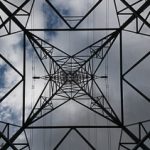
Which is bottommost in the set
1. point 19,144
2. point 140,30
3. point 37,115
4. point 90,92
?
point 19,144

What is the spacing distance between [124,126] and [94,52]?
19.2 feet

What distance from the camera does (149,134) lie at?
1449 cm

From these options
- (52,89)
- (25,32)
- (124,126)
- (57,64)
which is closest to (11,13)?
(25,32)

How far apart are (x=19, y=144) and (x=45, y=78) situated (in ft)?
26.6

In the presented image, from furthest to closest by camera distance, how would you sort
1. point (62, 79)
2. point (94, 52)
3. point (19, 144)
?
point (62, 79)
point (94, 52)
point (19, 144)

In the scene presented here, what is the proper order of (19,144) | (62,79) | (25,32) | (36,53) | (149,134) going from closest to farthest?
1. (149,134)
2. (19,144)
3. (25,32)
4. (36,53)
5. (62,79)

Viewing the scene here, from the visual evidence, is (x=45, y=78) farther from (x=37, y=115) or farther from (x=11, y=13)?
(x=11, y=13)

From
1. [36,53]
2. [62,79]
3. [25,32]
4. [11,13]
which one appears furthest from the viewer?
[62,79]

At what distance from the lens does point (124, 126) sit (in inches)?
736

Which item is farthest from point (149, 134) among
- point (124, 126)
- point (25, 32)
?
point (25, 32)

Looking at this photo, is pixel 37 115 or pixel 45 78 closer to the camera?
pixel 37 115

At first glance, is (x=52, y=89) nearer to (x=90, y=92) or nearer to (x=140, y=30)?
(x=90, y=92)

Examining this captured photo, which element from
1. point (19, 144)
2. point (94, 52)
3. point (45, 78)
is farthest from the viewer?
point (45, 78)

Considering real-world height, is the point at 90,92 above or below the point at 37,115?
above
